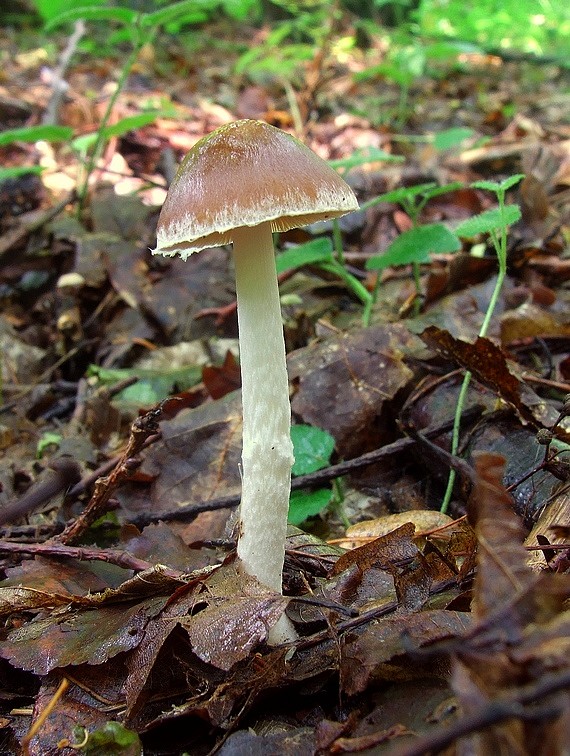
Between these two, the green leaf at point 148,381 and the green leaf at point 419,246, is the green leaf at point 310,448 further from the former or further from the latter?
the green leaf at point 148,381

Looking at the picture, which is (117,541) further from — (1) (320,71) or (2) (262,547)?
(1) (320,71)

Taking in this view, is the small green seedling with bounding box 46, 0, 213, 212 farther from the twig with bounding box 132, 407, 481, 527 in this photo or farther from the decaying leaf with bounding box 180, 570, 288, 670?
the decaying leaf with bounding box 180, 570, 288, 670

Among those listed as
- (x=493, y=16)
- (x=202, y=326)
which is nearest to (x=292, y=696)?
(x=202, y=326)

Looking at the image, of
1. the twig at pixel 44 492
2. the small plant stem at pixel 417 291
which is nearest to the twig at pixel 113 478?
the twig at pixel 44 492

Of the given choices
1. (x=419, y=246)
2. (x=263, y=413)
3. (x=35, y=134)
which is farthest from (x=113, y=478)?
(x=35, y=134)

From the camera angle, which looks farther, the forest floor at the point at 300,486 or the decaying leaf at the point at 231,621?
the decaying leaf at the point at 231,621

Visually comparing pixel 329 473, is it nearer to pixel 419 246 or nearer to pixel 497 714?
pixel 419 246
